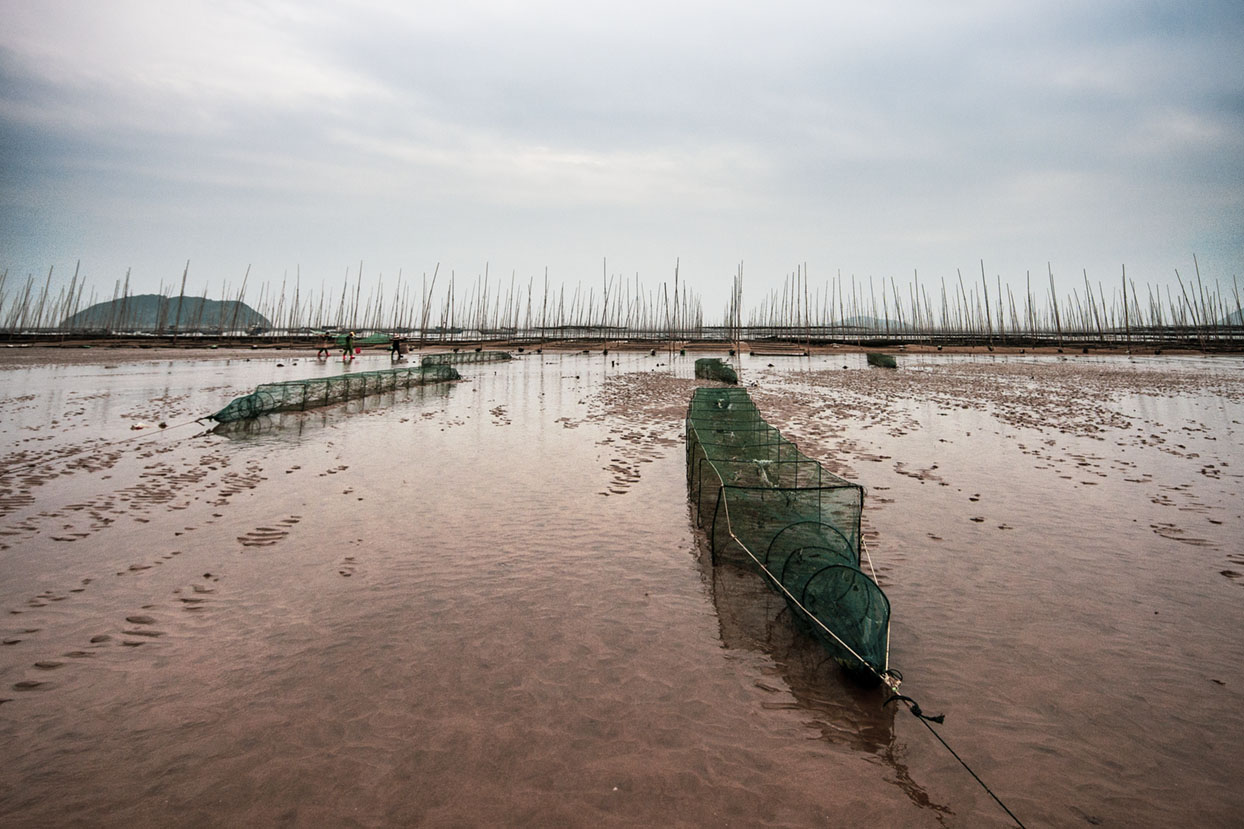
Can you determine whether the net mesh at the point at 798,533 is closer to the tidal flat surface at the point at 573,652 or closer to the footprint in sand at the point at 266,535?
the tidal flat surface at the point at 573,652

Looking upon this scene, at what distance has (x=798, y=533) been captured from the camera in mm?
7320

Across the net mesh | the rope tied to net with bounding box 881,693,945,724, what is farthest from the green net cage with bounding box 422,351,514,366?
the rope tied to net with bounding box 881,693,945,724

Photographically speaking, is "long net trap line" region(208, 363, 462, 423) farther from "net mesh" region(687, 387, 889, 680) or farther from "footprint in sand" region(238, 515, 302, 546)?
"net mesh" region(687, 387, 889, 680)

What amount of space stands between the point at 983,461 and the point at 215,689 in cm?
1620

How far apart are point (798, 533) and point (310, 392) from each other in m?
21.4

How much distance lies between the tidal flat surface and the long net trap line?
5659 mm

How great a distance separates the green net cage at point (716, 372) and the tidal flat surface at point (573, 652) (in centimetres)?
2006

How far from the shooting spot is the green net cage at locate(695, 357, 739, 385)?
108 feet

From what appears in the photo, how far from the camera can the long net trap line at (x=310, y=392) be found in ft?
61.5

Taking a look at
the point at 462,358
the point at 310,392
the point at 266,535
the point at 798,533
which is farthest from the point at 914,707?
the point at 462,358

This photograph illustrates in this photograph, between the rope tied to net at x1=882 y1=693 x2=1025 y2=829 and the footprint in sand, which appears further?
the footprint in sand

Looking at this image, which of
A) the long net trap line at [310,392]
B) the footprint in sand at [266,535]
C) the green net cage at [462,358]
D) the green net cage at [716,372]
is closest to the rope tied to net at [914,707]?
the footprint in sand at [266,535]

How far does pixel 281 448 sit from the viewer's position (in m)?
14.9

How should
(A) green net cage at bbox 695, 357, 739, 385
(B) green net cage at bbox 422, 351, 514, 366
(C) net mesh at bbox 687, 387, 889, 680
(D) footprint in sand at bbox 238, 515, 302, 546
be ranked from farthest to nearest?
1. (B) green net cage at bbox 422, 351, 514, 366
2. (A) green net cage at bbox 695, 357, 739, 385
3. (D) footprint in sand at bbox 238, 515, 302, 546
4. (C) net mesh at bbox 687, 387, 889, 680
